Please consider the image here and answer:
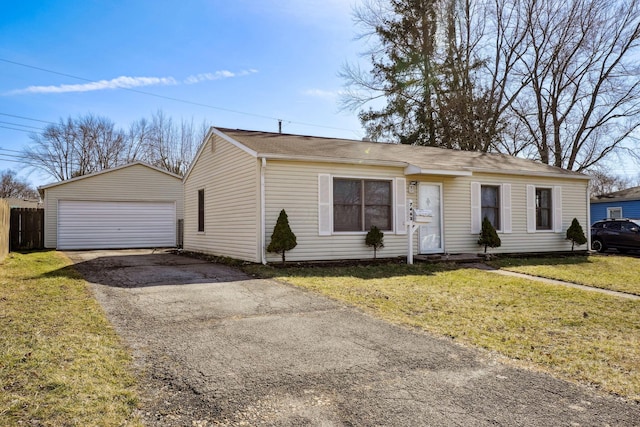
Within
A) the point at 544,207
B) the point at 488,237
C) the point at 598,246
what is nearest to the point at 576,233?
the point at 544,207

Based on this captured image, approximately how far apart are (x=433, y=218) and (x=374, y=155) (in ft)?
8.25

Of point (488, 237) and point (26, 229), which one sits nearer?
point (488, 237)

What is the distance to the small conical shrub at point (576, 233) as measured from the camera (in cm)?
1403

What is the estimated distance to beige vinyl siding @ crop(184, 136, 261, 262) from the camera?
1027 cm

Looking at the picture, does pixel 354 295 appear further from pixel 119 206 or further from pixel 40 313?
pixel 119 206

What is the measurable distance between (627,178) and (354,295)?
180 ft

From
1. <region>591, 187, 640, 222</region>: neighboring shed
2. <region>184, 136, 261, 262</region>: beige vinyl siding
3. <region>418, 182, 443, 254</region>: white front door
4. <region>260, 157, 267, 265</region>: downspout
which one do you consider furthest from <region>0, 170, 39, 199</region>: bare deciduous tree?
<region>591, 187, 640, 222</region>: neighboring shed

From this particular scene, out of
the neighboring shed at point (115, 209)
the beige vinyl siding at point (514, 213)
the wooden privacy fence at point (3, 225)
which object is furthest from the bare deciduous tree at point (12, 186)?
the beige vinyl siding at point (514, 213)

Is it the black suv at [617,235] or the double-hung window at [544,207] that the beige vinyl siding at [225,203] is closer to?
the double-hung window at [544,207]

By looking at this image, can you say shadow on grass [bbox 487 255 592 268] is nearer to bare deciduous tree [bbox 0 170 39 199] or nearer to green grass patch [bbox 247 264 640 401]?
green grass patch [bbox 247 264 640 401]

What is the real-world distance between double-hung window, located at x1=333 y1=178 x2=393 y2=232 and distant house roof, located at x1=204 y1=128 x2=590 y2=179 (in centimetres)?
65

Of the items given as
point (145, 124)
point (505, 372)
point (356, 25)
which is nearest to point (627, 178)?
point (356, 25)

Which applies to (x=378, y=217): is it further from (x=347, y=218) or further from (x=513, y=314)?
(x=513, y=314)

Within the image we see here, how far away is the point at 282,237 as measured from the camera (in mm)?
9664
